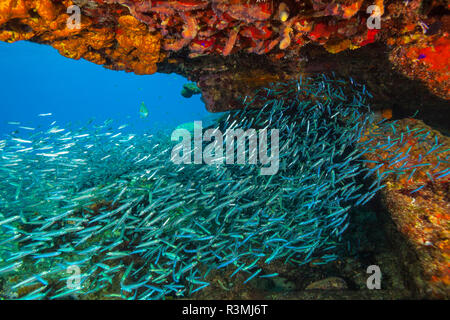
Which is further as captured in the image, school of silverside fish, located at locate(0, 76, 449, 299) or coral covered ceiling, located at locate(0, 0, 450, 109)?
school of silverside fish, located at locate(0, 76, 449, 299)

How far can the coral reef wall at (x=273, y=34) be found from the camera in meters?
4.02

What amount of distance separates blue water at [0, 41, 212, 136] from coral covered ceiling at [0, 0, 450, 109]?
44965 millimetres

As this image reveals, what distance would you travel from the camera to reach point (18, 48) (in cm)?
5297

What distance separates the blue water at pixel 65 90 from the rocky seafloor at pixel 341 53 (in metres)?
44.9

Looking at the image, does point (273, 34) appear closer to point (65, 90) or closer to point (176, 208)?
point (176, 208)

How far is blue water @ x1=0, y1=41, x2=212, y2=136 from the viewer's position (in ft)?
215

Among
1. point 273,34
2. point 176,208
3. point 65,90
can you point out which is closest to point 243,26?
point 273,34

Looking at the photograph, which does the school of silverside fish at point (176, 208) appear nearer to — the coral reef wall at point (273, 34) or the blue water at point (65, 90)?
the coral reef wall at point (273, 34)

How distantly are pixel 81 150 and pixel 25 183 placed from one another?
5.69ft

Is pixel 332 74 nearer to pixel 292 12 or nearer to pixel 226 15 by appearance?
pixel 292 12

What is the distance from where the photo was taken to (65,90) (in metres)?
118

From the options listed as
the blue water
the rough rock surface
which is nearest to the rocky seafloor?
the rough rock surface

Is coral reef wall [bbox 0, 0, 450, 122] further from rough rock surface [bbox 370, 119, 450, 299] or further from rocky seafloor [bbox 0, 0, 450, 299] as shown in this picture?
rough rock surface [bbox 370, 119, 450, 299]

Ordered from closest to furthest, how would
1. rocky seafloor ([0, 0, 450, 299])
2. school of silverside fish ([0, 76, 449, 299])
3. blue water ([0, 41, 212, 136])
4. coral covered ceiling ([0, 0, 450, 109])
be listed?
rocky seafloor ([0, 0, 450, 299]), coral covered ceiling ([0, 0, 450, 109]), school of silverside fish ([0, 76, 449, 299]), blue water ([0, 41, 212, 136])
